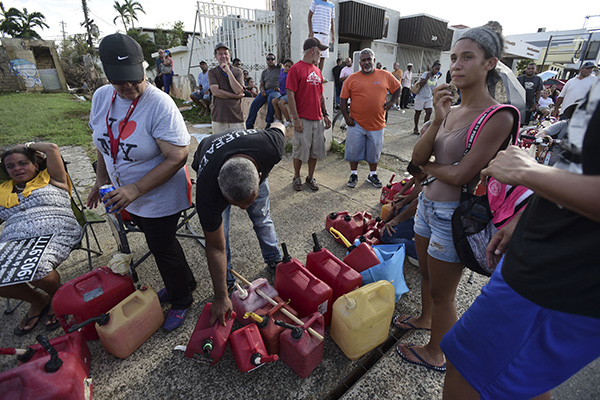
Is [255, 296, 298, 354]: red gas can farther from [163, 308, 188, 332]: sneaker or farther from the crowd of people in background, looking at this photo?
[163, 308, 188, 332]: sneaker

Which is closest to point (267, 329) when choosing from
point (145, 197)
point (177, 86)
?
point (145, 197)

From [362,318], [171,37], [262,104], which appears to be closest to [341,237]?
[362,318]

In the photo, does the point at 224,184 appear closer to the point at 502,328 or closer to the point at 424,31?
the point at 502,328

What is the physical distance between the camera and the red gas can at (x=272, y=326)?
1.79m

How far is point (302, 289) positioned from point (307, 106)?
123 inches

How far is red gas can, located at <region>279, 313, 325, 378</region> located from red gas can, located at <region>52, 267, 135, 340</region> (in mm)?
1287

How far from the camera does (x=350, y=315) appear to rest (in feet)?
5.97

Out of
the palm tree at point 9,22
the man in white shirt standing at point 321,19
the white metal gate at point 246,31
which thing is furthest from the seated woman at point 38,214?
the palm tree at point 9,22

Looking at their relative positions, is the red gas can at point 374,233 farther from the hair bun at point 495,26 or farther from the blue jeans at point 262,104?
the blue jeans at point 262,104

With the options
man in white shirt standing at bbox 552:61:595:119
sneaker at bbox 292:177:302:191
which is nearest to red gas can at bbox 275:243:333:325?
sneaker at bbox 292:177:302:191

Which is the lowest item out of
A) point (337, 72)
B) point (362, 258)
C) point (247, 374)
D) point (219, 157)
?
point (247, 374)

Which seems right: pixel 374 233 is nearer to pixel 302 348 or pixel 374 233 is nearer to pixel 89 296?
pixel 302 348

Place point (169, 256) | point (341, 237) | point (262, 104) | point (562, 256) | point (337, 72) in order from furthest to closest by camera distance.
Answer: point (337, 72)
point (262, 104)
point (341, 237)
point (169, 256)
point (562, 256)

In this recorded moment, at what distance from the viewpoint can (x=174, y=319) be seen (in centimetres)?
221
